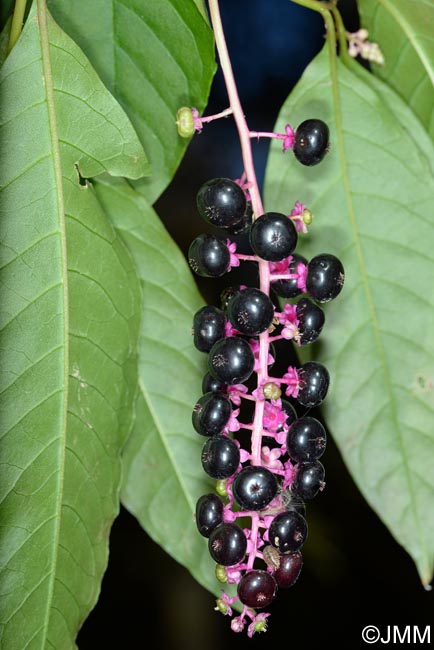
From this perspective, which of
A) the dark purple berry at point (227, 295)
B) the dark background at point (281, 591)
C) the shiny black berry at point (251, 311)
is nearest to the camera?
the shiny black berry at point (251, 311)

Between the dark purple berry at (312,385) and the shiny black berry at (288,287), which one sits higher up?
the shiny black berry at (288,287)

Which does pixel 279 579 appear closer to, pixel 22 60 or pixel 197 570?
pixel 197 570

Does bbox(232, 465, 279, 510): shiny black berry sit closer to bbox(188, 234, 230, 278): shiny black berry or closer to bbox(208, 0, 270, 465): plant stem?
bbox(208, 0, 270, 465): plant stem

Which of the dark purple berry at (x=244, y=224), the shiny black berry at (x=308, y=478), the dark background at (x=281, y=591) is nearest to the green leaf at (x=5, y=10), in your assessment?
the dark purple berry at (x=244, y=224)

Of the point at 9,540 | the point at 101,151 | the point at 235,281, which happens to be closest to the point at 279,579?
the point at 9,540

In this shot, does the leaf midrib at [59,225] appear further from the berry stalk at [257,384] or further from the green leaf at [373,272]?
the green leaf at [373,272]
